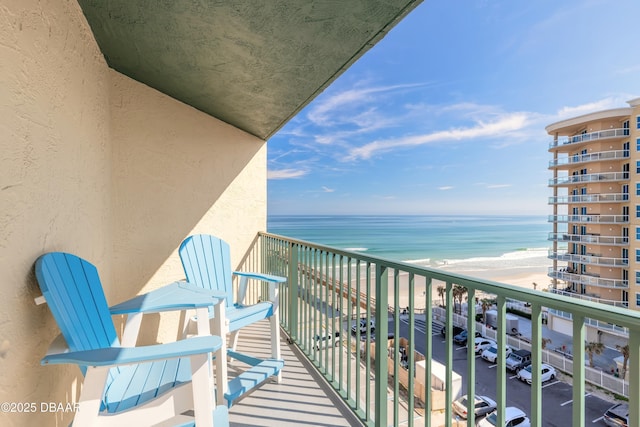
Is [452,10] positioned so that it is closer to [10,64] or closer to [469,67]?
[469,67]

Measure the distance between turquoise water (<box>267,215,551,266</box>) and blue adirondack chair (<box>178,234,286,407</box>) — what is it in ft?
52.3

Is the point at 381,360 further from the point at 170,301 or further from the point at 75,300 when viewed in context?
the point at 75,300

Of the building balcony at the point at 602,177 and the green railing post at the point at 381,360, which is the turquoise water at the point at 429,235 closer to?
the building balcony at the point at 602,177

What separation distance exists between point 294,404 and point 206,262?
1.27 m

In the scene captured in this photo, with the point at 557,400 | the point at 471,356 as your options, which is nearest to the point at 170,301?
the point at 471,356

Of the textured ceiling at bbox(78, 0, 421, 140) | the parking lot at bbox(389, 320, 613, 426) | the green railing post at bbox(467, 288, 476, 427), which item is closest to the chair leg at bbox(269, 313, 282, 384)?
the parking lot at bbox(389, 320, 613, 426)

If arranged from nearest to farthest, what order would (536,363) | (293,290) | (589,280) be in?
(536,363) → (293,290) → (589,280)

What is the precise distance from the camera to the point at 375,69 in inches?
1127

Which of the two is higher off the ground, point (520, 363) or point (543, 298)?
point (543, 298)

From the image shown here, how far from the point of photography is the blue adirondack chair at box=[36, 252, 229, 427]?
1.06 meters

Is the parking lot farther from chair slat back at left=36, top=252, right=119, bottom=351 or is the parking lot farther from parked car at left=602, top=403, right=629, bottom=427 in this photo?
chair slat back at left=36, top=252, right=119, bottom=351

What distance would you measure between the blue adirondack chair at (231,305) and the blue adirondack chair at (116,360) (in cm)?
50

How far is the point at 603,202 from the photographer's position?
40.5 feet

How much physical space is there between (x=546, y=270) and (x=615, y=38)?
14.4m
